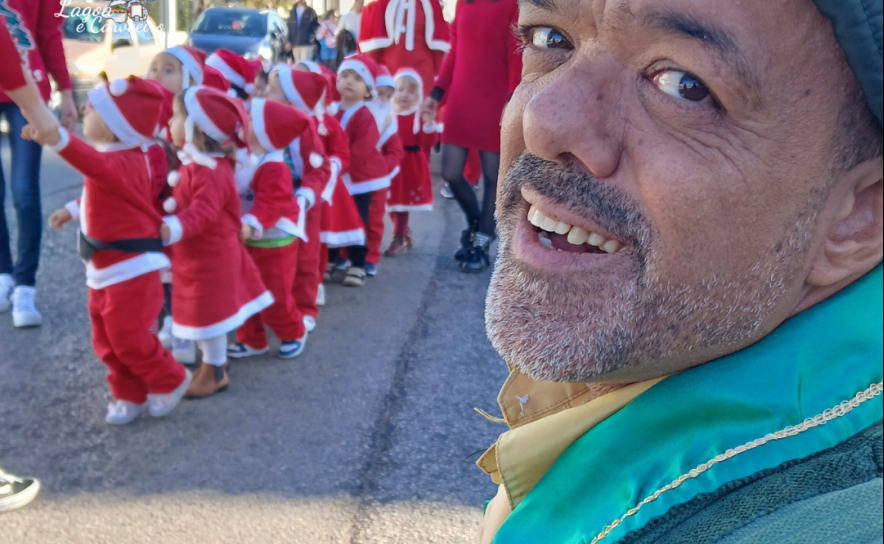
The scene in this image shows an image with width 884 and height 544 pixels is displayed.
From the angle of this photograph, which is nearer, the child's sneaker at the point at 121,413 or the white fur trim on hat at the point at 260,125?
the child's sneaker at the point at 121,413

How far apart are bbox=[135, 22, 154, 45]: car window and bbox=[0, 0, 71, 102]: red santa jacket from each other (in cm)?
23

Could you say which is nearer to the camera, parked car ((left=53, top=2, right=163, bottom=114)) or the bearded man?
the bearded man

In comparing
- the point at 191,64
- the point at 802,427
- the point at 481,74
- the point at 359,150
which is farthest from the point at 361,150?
the point at 802,427

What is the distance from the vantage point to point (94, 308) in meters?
3.33

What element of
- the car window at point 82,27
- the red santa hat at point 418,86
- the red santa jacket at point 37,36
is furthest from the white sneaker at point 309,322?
the red santa hat at point 418,86

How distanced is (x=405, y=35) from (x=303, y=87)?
235 centimetres

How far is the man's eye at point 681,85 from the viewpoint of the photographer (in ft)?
3.55

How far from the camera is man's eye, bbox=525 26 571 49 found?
1.30 m

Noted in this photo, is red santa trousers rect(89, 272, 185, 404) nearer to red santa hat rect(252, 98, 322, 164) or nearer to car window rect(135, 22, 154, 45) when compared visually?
car window rect(135, 22, 154, 45)

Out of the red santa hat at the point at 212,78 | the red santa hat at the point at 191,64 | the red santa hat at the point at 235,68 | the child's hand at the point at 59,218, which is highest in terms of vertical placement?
the red santa hat at the point at 191,64

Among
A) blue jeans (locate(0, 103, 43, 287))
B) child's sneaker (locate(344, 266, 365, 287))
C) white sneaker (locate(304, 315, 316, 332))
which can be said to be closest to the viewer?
blue jeans (locate(0, 103, 43, 287))

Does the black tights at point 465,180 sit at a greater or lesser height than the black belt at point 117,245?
lesser

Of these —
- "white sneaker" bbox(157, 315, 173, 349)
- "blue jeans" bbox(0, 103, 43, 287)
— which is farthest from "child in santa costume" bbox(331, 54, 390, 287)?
"blue jeans" bbox(0, 103, 43, 287)

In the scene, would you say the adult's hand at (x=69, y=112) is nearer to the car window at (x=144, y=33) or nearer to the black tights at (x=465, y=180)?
the car window at (x=144, y=33)
